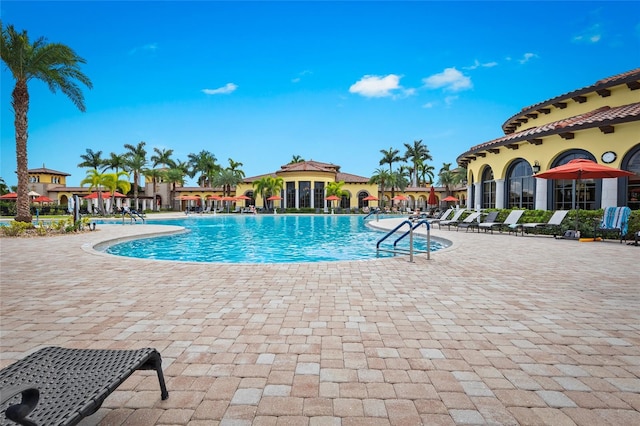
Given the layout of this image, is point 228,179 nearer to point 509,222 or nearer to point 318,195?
point 318,195

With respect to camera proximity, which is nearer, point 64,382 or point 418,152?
point 64,382

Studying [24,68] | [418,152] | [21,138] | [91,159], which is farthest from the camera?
[418,152]

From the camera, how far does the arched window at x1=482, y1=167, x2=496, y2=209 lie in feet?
59.0

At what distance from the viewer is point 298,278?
582 centimetres

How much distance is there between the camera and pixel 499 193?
17.0 m

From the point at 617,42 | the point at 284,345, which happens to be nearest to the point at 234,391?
the point at 284,345

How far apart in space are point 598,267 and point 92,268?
34.3 feet

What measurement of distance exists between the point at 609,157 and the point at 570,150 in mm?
1449

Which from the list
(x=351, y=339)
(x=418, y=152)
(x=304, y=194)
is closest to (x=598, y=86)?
(x=351, y=339)

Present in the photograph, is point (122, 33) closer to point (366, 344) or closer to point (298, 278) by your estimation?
point (298, 278)

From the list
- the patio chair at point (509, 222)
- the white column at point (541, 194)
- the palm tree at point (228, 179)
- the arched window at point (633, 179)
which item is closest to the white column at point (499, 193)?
the white column at point (541, 194)

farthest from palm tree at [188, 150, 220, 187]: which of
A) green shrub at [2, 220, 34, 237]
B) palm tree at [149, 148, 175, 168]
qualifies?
green shrub at [2, 220, 34, 237]

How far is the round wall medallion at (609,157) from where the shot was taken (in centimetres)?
1210

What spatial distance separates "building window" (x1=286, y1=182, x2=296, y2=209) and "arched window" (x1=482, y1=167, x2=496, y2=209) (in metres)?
29.6
